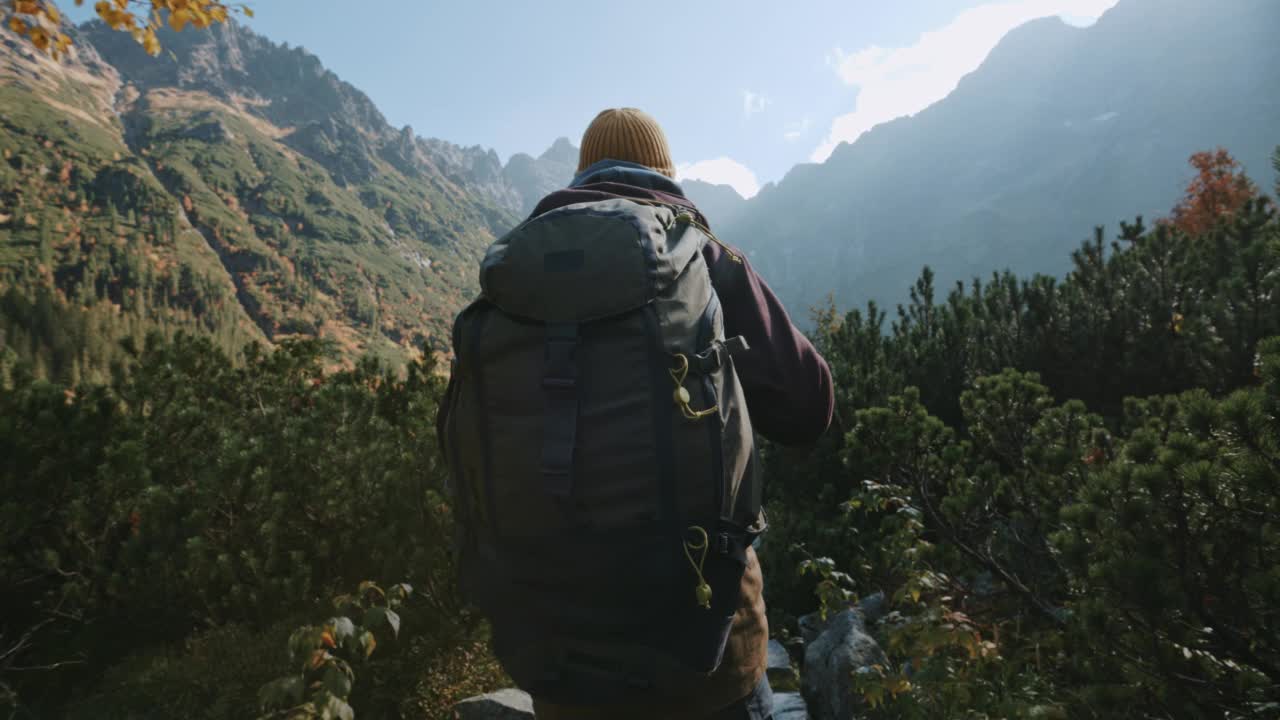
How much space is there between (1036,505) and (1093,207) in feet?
592

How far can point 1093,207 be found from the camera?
139875 mm

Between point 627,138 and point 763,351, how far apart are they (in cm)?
100

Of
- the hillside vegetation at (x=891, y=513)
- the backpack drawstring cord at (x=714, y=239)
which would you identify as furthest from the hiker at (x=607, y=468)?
the hillside vegetation at (x=891, y=513)

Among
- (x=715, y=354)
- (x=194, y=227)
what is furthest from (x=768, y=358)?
(x=194, y=227)

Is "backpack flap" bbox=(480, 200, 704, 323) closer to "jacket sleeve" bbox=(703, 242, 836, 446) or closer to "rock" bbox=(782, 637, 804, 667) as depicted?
"jacket sleeve" bbox=(703, 242, 836, 446)

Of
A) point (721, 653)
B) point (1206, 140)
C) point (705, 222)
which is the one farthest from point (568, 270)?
point (1206, 140)

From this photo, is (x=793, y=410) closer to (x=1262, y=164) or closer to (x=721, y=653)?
(x=721, y=653)

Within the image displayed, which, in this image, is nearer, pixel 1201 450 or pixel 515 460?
pixel 515 460

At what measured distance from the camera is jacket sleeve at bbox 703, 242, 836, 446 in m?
1.69

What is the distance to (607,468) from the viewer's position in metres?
1.34

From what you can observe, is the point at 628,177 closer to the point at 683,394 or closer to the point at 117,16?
the point at 683,394

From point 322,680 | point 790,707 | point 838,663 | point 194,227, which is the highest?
point 194,227

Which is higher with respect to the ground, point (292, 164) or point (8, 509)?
point (292, 164)

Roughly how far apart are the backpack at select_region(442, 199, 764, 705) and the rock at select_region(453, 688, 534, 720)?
2.38m
